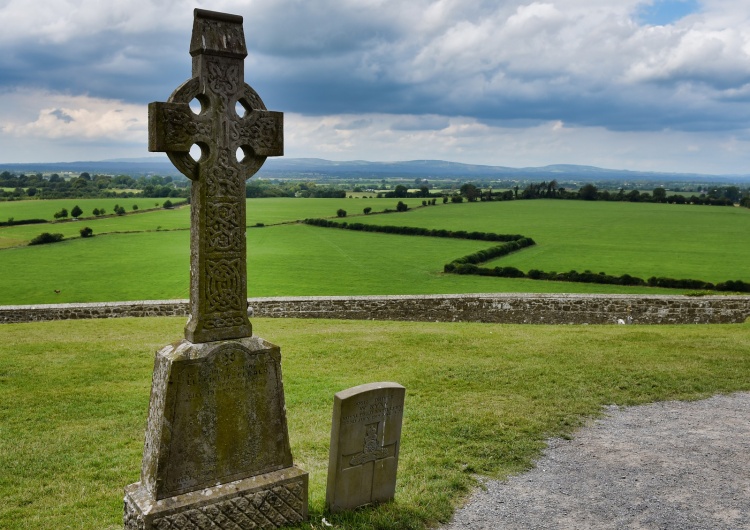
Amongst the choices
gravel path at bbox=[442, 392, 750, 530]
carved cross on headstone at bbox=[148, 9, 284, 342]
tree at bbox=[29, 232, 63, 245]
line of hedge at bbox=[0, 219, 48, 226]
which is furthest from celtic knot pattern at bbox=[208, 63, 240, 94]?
line of hedge at bbox=[0, 219, 48, 226]

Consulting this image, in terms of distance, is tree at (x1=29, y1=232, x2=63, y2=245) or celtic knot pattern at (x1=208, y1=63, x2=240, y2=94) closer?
celtic knot pattern at (x1=208, y1=63, x2=240, y2=94)

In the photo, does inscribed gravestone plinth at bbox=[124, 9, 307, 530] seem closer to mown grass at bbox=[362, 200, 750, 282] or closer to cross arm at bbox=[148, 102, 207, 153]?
cross arm at bbox=[148, 102, 207, 153]

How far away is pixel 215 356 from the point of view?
205 inches

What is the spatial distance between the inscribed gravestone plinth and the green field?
77.3 ft

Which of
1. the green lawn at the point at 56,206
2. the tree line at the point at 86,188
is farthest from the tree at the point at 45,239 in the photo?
the tree line at the point at 86,188

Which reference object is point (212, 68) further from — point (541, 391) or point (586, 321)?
point (586, 321)

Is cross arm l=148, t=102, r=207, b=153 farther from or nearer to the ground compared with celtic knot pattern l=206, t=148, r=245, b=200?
farther from the ground

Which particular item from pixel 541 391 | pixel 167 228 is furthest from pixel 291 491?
pixel 167 228

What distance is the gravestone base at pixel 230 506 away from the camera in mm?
4992

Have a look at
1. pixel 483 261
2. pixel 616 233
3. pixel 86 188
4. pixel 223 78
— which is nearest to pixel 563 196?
pixel 616 233

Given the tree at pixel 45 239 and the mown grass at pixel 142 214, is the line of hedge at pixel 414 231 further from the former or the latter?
the tree at pixel 45 239

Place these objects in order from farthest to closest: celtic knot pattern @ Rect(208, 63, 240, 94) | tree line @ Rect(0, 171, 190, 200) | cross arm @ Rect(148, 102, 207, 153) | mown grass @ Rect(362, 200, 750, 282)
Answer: tree line @ Rect(0, 171, 190, 200) → mown grass @ Rect(362, 200, 750, 282) → celtic knot pattern @ Rect(208, 63, 240, 94) → cross arm @ Rect(148, 102, 207, 153)

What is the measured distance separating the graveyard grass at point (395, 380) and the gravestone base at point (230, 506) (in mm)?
337

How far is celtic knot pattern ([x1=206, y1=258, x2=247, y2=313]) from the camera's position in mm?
5168
